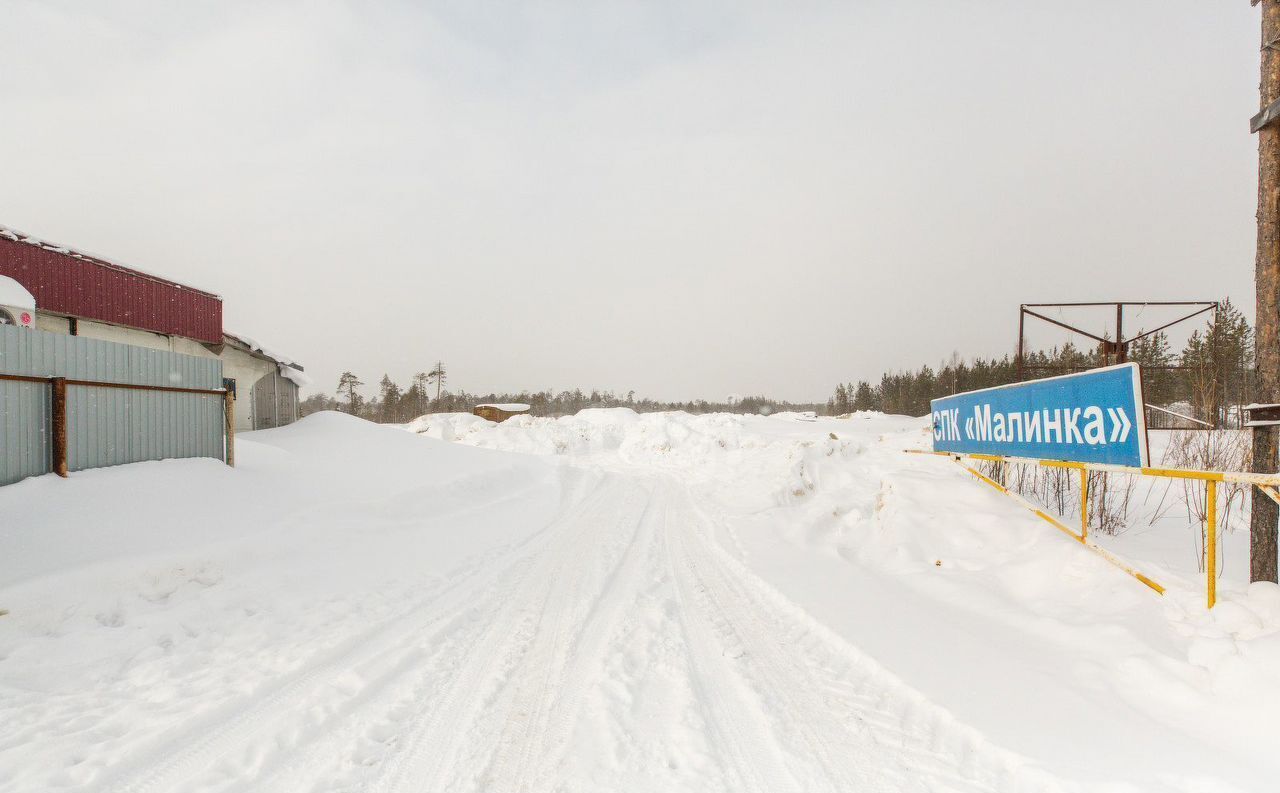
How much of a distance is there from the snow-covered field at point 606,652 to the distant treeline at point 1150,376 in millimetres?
3289

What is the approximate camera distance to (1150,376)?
28219 millimetres

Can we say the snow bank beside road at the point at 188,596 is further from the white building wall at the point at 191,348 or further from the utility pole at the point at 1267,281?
the utility pole at the point at 1267,281

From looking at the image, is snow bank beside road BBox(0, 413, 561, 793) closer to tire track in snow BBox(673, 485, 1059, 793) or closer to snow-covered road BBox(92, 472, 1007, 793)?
snow-covered road BBox(92, 472, 1007, 793)

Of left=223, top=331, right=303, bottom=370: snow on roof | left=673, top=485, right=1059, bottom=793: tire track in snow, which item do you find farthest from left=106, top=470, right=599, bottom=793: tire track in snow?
left=223, top=331, right=303, bottom=370: snow on roof

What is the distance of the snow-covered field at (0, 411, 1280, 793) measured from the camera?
9.34 ft

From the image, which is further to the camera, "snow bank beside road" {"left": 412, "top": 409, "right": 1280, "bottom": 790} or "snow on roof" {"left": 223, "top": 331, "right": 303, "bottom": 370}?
"snow on roof" {"left": 223, "top": 331, "right": 303, "bottom": 370}

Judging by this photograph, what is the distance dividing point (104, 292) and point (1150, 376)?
144ft

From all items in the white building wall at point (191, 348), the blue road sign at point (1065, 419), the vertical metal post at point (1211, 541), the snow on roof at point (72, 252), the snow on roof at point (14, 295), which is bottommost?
the vertical metal post at point (1211, 541)

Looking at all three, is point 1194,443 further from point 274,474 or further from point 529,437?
point 529,437

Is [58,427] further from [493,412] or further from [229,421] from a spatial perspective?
[493,412]

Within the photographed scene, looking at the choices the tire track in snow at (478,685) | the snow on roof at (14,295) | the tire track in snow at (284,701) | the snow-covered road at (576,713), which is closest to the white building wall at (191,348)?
the snow on roof at (14,295)

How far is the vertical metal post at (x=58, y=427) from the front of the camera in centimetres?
652

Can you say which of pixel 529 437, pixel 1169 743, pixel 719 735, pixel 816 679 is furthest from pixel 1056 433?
pixel 529 437

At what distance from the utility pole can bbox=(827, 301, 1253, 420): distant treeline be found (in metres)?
1.08
